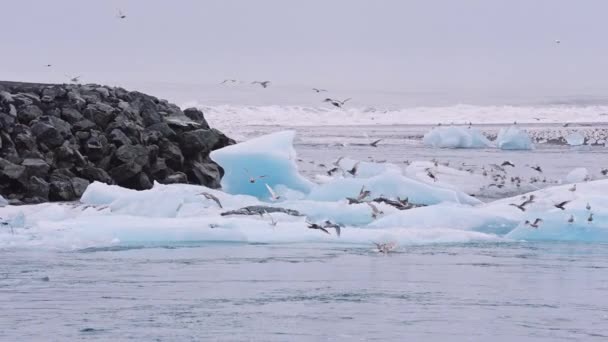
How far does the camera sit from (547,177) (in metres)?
27.5

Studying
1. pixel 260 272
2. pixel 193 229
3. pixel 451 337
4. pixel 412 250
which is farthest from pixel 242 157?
pixel 451 337

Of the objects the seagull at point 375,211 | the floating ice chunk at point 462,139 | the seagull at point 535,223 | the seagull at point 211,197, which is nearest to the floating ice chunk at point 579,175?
the seagull at point 375,211

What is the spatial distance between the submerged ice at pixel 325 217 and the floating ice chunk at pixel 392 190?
0.7 inches

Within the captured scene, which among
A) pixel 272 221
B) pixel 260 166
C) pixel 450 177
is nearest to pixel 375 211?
pixel 272 221

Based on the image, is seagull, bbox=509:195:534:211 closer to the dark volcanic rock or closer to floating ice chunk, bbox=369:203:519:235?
floating ice chunk, bbox=369:203:519:235

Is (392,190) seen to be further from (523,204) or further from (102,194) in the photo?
(102,194)

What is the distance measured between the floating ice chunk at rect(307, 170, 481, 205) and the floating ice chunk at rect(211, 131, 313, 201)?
1.41 meters

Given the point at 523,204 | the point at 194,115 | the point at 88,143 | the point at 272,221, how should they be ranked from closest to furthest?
the point at 272,221 → the point at 523,204 → the point at 88,143 → the point at 194,115

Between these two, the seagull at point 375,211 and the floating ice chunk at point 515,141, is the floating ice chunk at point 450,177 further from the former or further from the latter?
the floating ice chunk at point 515,141

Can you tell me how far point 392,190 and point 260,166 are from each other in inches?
108

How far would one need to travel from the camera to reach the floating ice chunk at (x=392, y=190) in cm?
1883

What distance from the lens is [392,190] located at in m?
18.9

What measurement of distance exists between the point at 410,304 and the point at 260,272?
7.71ft

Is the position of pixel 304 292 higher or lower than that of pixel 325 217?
higher
